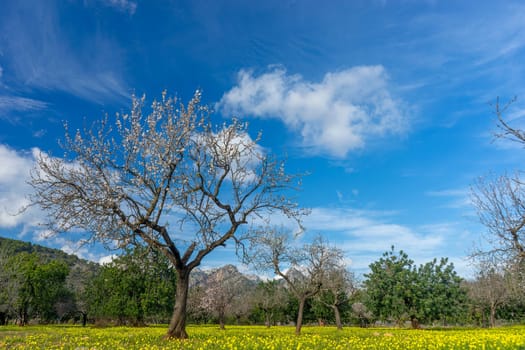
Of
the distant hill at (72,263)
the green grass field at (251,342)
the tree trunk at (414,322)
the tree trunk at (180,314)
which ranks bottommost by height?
the tree trunk at (414,322)

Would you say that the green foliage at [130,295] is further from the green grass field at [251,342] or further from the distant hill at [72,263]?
the green grass field at [251,342]

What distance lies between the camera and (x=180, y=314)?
81.0ft

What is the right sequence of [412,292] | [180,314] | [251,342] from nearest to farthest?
[251,342], [180,314], [412,292]

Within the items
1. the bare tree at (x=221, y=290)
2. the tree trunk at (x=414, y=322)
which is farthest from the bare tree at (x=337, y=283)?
the bare tree at (x=221, y=290)

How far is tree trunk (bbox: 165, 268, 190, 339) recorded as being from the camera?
2423 centimetres

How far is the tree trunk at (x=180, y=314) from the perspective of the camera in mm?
24234

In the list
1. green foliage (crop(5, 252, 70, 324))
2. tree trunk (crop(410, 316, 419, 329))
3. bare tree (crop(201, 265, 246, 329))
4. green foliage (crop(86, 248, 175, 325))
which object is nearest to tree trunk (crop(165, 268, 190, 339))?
bare tree (crop(201, 265, 246, 329))

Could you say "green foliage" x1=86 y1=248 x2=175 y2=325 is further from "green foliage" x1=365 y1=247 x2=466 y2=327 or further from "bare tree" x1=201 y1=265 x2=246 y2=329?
"green foliage" x1=365 y1=247 x2=466 y2=327

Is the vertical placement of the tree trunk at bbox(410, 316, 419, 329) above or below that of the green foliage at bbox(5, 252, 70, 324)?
below

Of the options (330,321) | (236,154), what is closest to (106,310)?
(330,321)

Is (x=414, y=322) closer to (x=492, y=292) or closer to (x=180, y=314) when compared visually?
(x=492, y=292)

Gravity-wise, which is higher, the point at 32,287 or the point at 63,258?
the point at 63,258

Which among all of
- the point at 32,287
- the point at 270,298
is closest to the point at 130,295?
the point at 32,287

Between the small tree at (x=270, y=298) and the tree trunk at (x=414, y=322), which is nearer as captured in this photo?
the tree trunk at (x=414, y=322)
